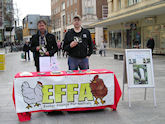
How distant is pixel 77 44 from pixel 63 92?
1.24m

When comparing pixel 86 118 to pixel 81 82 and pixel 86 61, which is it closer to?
pixel 81 82

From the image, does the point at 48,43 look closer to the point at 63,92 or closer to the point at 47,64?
the point at 47,64

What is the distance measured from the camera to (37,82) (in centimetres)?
458

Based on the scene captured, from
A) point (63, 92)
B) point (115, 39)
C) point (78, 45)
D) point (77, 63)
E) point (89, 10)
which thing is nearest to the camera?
point (63, 92)

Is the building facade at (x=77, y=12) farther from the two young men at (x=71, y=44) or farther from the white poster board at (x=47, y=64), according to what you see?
the white poster board at (x=47, y=64)

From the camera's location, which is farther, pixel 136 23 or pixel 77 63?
pixel 136 23

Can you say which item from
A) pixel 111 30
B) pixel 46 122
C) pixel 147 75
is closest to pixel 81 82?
pixel 46 122

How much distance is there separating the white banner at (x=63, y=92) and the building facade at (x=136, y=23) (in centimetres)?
1289

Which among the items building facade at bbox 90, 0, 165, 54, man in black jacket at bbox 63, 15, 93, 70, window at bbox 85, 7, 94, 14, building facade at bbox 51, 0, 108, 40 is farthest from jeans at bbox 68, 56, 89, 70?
window at bbox 85, 7, 94, 14

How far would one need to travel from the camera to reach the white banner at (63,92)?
4547 millimetres

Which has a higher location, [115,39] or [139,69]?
[115,39]

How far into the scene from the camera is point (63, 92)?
4.67 meters

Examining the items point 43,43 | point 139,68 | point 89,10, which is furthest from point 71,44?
point 89,10

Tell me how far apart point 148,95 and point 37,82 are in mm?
3204
